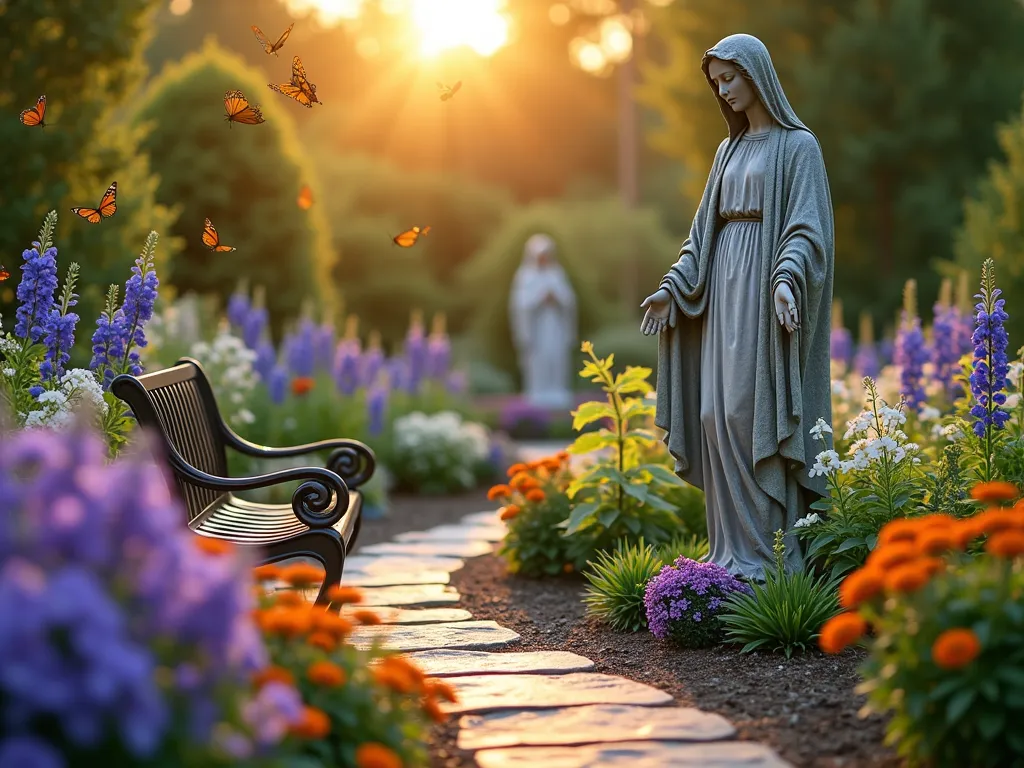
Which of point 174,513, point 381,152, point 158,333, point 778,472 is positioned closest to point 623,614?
point 778,472

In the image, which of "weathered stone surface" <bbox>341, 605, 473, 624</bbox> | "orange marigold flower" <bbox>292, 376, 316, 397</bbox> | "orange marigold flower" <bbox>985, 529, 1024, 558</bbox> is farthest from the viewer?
"orange marigold flower" <bbox>292, 376, 316, 397</bbox>

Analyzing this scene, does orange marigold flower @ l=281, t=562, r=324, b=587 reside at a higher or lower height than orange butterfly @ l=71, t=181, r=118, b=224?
lower

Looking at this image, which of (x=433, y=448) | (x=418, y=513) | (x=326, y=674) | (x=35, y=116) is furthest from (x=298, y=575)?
(x=433, y=448)

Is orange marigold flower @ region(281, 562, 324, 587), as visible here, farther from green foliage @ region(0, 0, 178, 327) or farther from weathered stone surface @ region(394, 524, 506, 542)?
green foliage @ region(0, 0, 178, 327)

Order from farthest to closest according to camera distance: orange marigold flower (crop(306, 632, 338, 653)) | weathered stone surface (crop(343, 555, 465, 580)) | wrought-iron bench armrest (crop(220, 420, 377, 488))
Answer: weathered stone surface (crop(343, 555, 465, 580)), wrought-iron bench armrest (crop(220, 420, 377, 488)), orange marigold flower (crop(306, 632, 338, 653))

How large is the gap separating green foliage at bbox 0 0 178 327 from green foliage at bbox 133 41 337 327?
3843mm

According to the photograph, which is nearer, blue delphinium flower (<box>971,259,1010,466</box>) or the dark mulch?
blue delphinium flower (<box>971,259,1010,466</box>)

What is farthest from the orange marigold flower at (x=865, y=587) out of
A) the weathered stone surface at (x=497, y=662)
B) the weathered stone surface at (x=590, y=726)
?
the weathered stone surface at (x=497, y=662)

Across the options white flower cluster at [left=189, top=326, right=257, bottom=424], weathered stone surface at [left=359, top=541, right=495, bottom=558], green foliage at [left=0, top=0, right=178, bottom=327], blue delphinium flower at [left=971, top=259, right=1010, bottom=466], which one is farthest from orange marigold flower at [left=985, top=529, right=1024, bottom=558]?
green foliage at [left=0, top=0, right=178, bottom=327]

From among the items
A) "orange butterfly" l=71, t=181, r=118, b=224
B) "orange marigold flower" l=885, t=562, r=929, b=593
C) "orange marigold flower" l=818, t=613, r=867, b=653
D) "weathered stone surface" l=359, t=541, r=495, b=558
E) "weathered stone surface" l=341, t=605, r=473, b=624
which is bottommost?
"weathered stone surface" l=341, t=605, r=473, b=624

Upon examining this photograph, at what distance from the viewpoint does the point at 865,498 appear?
15.2 feet

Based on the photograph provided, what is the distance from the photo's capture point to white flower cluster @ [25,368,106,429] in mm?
4176

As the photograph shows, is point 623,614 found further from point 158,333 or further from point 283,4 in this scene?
point 283,4

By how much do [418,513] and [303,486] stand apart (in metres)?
4.62
